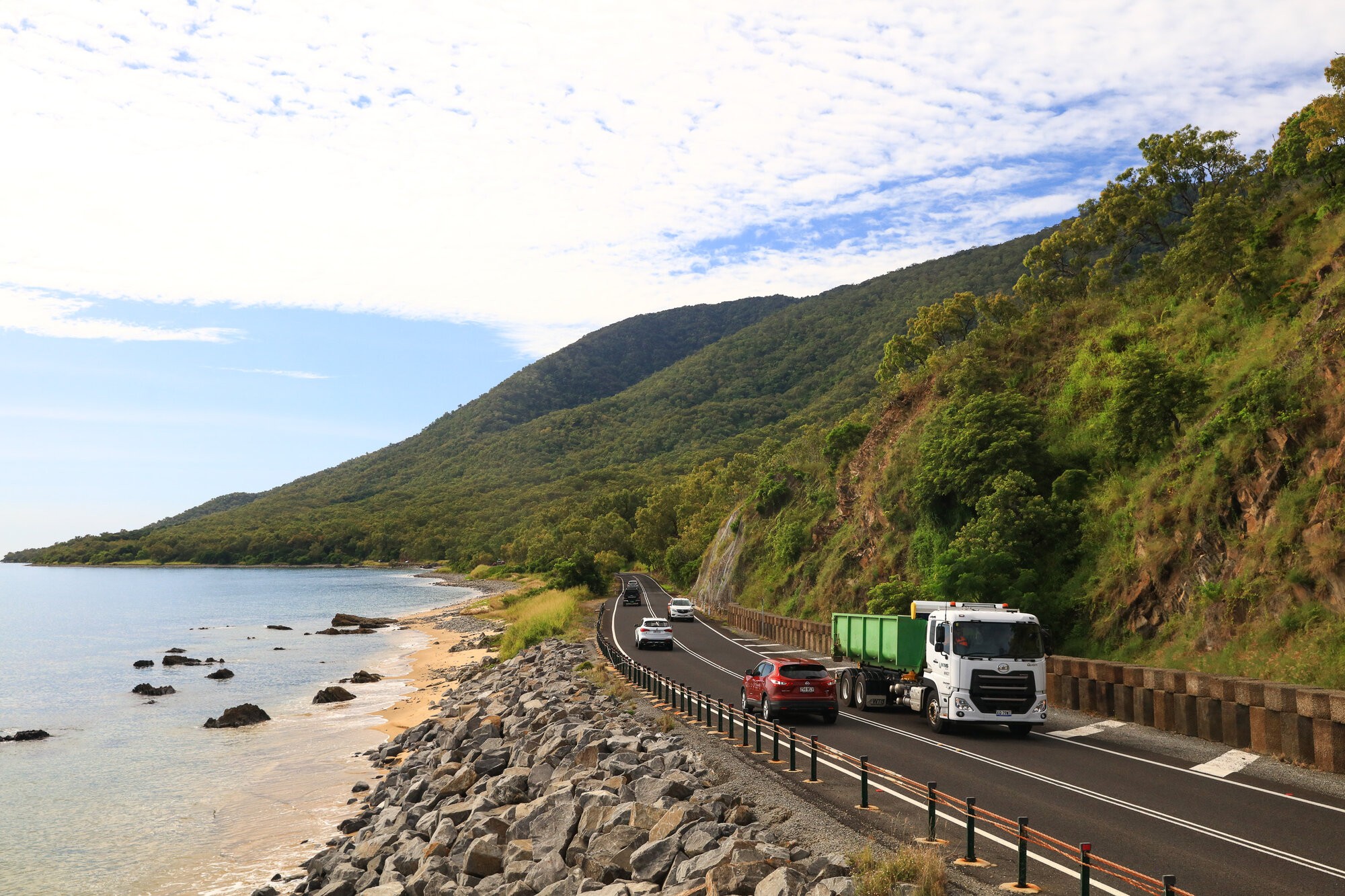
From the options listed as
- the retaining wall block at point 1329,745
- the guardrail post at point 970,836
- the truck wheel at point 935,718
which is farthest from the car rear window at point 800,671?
the guardrail post at point 970,836

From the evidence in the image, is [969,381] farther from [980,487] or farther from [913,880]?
[913,880]

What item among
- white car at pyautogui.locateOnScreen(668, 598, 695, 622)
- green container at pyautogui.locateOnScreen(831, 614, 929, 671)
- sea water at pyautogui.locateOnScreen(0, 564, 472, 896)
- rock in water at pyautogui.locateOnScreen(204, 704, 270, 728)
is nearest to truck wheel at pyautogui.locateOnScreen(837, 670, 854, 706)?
green container at pyautogui.locateOnScreen(831, 614, 929, 671)

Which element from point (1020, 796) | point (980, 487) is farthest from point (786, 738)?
point (980, 487)

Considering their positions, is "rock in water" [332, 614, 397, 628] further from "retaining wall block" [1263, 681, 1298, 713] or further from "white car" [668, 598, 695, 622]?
"retaining wall block" [1263, 681, 1298, 713]

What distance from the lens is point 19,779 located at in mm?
30547

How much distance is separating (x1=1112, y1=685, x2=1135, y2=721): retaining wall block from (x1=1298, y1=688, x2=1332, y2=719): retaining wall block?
218 inches

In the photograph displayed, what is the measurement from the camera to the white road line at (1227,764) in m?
16.9

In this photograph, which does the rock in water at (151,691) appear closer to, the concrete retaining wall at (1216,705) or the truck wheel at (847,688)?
the truck wheel at (847,688)

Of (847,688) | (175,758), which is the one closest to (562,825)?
(847,688)

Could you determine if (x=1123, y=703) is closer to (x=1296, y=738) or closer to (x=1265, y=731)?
(x=1265, y=731)

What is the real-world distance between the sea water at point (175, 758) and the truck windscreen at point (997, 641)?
15.6 metres

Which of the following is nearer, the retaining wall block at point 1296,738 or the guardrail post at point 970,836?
the guardrail post at point 970,836

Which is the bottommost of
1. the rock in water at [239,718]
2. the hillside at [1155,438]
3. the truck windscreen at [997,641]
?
the rock in water at [239,718]

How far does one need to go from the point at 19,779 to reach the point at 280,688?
19035 mm
